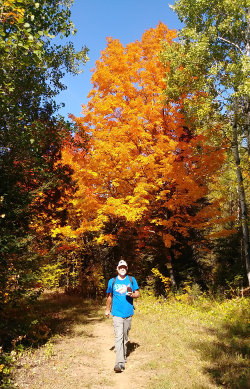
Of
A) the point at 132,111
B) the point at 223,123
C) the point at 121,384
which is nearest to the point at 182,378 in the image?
the point at 121,384

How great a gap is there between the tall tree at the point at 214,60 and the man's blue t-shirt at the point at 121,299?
5.95 meters

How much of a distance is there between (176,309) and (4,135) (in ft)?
30.0

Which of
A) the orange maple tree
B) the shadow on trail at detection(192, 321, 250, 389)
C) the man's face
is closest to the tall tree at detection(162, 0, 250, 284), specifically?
the orange maple tree

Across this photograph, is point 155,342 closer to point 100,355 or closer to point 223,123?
point 100,355

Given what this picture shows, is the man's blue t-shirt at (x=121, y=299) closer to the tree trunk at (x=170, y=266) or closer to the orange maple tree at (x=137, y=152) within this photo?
the orange maple tree at (x=137, y=152)

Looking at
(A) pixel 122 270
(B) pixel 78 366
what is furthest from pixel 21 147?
(B) pixel 78 366

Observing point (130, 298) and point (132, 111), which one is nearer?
point (130, 298)

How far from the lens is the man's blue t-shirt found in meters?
6.16

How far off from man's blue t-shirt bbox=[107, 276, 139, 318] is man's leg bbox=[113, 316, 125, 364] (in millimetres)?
128

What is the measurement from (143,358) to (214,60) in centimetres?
1085

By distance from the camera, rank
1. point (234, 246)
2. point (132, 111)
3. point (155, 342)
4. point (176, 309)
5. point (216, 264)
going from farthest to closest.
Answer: point (216, 264), point (234, 246), point (132, 111), point (176, 309), point (155, 342)

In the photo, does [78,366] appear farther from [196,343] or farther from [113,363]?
[196,343]

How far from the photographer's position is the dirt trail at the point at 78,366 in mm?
5156

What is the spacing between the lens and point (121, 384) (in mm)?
5211
